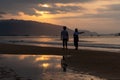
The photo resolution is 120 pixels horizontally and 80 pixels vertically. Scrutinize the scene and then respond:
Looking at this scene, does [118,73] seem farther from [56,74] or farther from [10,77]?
[10,77]

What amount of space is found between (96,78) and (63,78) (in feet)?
4.02

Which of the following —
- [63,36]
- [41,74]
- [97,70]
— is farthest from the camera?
[63,36]

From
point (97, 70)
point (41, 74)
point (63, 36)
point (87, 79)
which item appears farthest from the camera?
point (63, 36)

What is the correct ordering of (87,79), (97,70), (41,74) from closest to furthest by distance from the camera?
(87,79)
(41,74)
(97,70)

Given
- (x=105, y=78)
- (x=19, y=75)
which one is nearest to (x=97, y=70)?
(x=105, y=78)

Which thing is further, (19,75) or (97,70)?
(97,70)

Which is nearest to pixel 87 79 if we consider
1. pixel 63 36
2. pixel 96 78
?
pixel 96 78

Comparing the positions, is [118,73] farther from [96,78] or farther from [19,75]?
[19,75]

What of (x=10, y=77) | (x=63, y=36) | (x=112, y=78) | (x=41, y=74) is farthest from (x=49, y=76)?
(x=63, y=36)

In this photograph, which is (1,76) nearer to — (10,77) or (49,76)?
(10,77)

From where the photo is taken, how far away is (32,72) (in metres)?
13.1

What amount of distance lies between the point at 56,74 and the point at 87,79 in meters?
1.51

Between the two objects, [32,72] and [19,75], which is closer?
[19,75]

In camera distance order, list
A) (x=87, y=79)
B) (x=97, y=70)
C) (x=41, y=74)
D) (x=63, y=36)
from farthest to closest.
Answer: (x=63, y=36), (x=97, y=70), (x=41, y=74), (x=87, y=79)
